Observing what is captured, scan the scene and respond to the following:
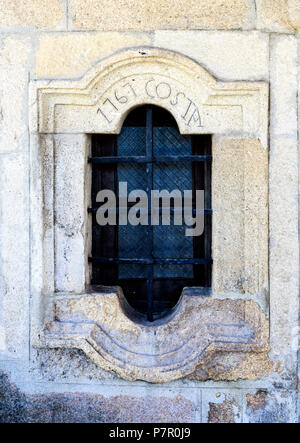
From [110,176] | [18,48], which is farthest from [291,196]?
[18,48]

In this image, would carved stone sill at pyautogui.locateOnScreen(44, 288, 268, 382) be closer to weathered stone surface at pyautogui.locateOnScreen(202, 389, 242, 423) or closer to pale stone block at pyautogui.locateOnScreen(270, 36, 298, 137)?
weathered stone surface at pyautogui.locateOnScreen(202, 389, 242, 423)

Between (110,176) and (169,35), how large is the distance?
0.88 m

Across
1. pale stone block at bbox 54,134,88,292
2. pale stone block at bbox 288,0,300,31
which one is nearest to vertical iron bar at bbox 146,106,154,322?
pale stone block at bbox 54,134,88,292

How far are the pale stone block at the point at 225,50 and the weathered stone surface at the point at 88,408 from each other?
1879mm

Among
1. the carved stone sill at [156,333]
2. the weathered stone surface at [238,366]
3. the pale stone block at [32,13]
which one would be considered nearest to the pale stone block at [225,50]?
the pale stone block at [32,13]

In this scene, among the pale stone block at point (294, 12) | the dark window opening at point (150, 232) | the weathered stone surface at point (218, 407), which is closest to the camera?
the pale stone block at point (294, 12)

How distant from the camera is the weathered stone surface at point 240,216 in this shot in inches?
101

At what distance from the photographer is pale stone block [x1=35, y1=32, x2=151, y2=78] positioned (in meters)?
2.59

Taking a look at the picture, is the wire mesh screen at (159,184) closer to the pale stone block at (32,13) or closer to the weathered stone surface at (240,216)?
the weathered stone surface at (240,216)

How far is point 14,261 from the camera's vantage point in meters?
2.68

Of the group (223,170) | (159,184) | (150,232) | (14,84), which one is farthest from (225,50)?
(14,84)

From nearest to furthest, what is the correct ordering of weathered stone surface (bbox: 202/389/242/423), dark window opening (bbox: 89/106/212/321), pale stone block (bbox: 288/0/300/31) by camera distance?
pale stone block (bbox: 288/0/300/31), weathered stone surface (bbox: 202/389/242/423), dark window opening (bbox: 89/106/212/321)

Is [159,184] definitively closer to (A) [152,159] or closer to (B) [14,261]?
(A) [152,159]

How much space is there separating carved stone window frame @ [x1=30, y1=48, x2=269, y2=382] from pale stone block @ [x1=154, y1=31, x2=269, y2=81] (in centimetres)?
7
